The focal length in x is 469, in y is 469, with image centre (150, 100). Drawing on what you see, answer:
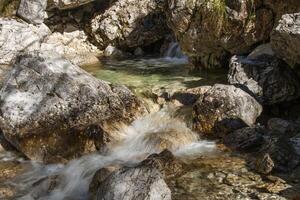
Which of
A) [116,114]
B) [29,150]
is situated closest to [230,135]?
[116,114]

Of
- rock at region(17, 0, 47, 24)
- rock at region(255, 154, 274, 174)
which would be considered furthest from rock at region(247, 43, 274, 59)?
rock at region(17, 0, 47, 24)

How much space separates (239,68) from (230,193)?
4.31 meters

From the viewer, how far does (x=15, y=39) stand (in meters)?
16.3

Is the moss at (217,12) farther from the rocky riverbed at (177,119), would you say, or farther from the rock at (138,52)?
the rock at (138,52)

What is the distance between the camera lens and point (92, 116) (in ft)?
31.5

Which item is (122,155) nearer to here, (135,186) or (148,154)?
(148,154)

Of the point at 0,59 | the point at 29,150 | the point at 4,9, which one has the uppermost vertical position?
the point at 4,9

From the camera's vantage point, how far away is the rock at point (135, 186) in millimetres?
6250

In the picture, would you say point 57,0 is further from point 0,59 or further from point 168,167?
point 168,167

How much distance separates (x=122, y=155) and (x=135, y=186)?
8.43ft

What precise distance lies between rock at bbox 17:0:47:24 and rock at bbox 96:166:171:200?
12.3 meters

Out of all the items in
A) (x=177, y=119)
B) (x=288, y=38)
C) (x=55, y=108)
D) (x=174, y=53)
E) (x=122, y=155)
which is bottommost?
(x=122, y=155)

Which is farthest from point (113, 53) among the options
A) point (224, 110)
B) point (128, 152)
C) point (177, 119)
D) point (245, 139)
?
point (245, 139)

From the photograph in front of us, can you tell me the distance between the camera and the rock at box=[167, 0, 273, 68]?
36.9 feet
